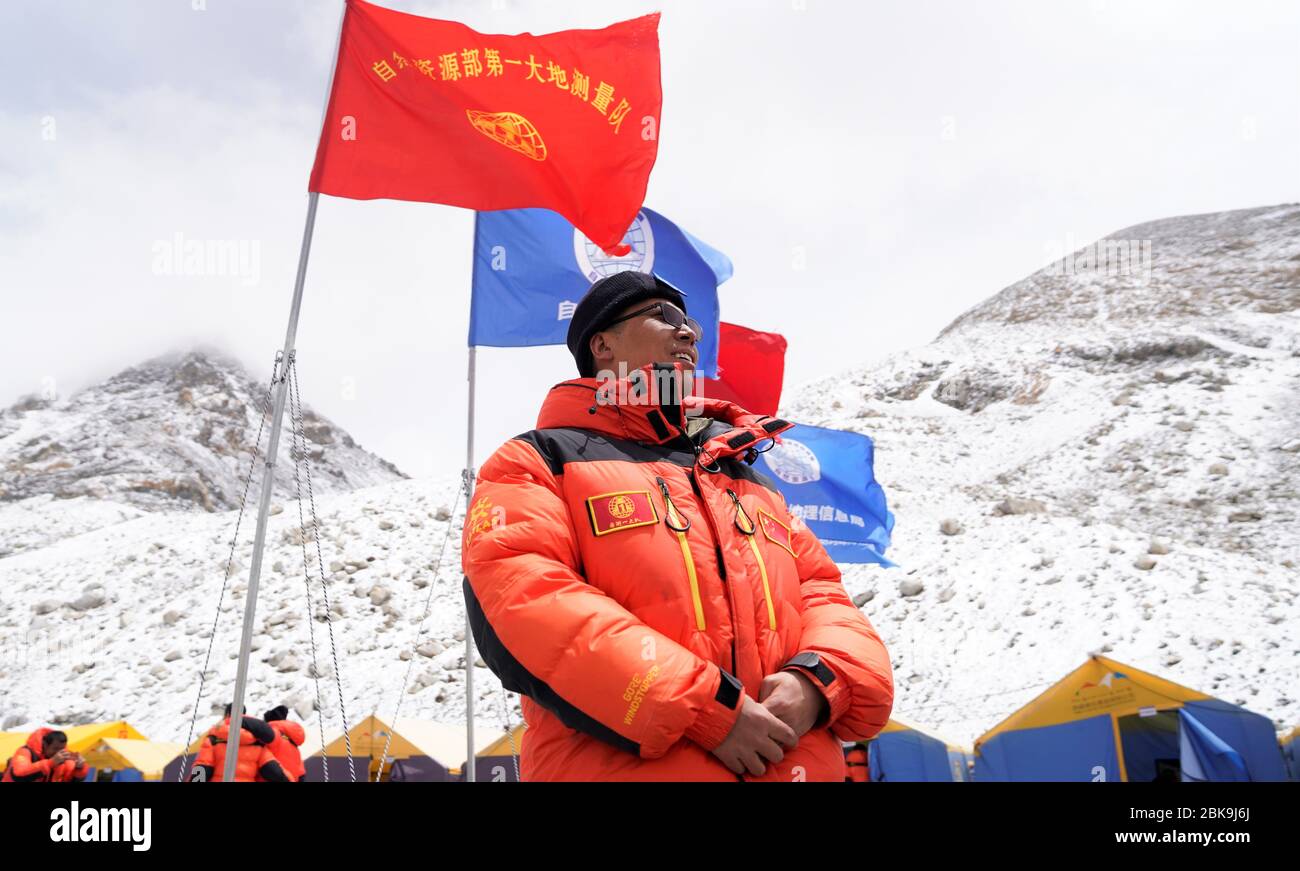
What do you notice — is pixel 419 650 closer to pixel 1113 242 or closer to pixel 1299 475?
pixel 1299 475

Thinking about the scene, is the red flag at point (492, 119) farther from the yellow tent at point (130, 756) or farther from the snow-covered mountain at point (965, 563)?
the yellow tent at point (130, 756)

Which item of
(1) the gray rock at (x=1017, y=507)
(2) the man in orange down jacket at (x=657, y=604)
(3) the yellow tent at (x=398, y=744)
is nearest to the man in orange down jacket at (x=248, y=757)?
(3) the yellow tent at (x=398, y=744)

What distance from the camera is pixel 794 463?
47.0 feet

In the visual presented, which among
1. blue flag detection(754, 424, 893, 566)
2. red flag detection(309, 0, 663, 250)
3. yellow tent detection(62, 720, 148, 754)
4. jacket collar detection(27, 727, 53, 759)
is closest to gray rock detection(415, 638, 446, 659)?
A: yellow tent detection(62, 720, 148, 754)

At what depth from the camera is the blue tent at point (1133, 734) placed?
8.55 meters

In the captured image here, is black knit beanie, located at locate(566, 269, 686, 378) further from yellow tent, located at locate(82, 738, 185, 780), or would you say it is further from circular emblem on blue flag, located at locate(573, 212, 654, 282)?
yellow tent, located at locate(82, 738, 185, 780)

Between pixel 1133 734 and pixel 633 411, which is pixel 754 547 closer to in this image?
pixel 633 411

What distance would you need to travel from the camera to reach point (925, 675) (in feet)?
52.2

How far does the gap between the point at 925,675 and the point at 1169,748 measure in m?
7.03

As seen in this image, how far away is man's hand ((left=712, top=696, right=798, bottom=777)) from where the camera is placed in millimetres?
1943

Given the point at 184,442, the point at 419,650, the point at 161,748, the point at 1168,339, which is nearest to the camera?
the point at 161,748

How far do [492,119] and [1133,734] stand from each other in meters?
9.33

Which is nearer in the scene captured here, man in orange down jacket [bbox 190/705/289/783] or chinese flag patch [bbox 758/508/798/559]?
chinese flag patch [bbox 758/508/798/559]
